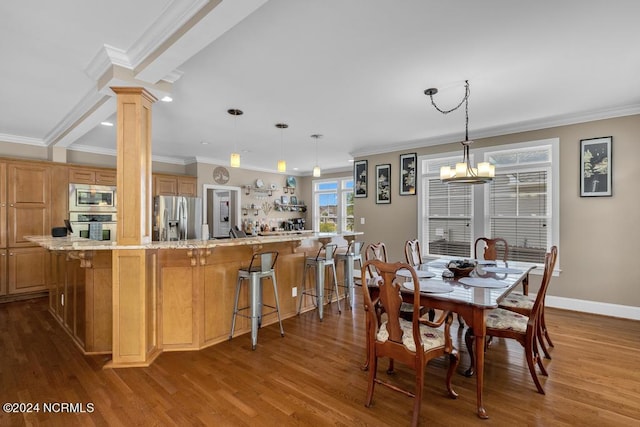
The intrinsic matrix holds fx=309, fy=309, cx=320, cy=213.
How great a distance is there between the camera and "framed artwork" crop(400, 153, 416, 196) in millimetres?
5648

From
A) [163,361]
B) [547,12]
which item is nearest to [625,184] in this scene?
[547,12]

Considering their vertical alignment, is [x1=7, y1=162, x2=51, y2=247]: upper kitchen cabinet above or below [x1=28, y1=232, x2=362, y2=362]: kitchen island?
above

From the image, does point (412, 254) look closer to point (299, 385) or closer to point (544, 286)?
point (544, 286)

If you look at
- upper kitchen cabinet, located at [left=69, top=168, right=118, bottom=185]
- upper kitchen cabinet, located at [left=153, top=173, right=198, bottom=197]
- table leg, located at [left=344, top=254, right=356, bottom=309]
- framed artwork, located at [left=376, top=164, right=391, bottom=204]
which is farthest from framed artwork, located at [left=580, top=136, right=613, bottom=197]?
upper kitchen cabinet, located at [left=69, top=168, right=118, bottom=185]

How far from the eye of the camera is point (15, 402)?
2.19m

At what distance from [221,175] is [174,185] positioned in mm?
1149

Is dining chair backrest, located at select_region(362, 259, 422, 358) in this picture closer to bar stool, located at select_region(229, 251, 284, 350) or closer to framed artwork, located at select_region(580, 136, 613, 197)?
bar stool, located at select_region(229, 251, 284, 350)

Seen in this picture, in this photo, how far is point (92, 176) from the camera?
18.0 feet

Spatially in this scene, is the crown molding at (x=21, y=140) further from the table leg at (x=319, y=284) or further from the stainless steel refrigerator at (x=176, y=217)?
the table leg at (x=319, y=284)

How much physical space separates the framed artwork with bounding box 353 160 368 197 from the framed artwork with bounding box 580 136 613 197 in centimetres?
339

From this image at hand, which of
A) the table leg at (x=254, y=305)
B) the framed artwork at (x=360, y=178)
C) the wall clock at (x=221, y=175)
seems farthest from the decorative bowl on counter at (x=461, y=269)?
the wall clock at (x=221, y=175)

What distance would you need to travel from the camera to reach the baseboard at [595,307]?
389cm

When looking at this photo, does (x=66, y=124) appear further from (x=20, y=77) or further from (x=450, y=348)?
(x=450, y=348)

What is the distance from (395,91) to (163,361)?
3538 millimetres
